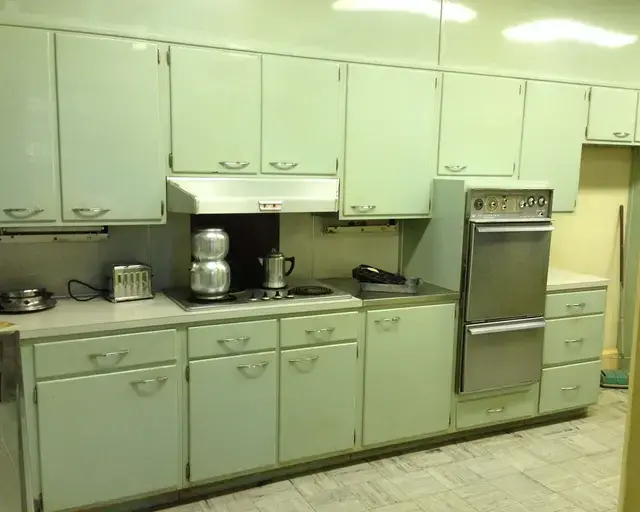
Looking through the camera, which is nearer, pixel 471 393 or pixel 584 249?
pixel 471 393

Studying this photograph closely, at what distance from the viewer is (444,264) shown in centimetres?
332

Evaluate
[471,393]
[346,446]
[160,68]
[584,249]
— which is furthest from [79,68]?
[584,249]

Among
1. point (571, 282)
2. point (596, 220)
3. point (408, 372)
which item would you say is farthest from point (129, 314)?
point (596, 220)

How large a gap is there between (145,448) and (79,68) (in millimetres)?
1630

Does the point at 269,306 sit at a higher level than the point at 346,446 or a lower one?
higher

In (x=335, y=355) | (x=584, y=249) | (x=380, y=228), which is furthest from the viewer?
(x=584, y=249)

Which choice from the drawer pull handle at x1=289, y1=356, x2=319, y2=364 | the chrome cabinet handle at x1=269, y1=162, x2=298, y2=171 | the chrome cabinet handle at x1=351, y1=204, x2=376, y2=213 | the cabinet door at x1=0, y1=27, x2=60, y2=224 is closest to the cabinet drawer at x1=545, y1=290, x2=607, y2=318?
the chrome cabinet handle at x1=351, y1=204, x2=376, y2=213

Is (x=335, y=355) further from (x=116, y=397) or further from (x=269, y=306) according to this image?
(x=116, y=397)

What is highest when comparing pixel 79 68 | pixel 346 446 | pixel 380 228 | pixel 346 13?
pixel 346 13

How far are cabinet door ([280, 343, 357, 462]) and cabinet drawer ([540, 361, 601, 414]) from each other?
129 cm

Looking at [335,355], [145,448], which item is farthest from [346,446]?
[145,448]

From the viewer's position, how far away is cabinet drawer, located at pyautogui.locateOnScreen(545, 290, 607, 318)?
3.51 metres

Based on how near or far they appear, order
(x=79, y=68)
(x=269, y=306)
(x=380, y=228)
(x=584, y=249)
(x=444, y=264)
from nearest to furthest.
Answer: (x=79, y=68)
(x=269, y=306)
(x=444, y=264)
(x=380, y=228)
(x=584, y=249)

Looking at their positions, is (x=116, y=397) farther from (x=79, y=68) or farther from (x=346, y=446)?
(x=79, y=68)
